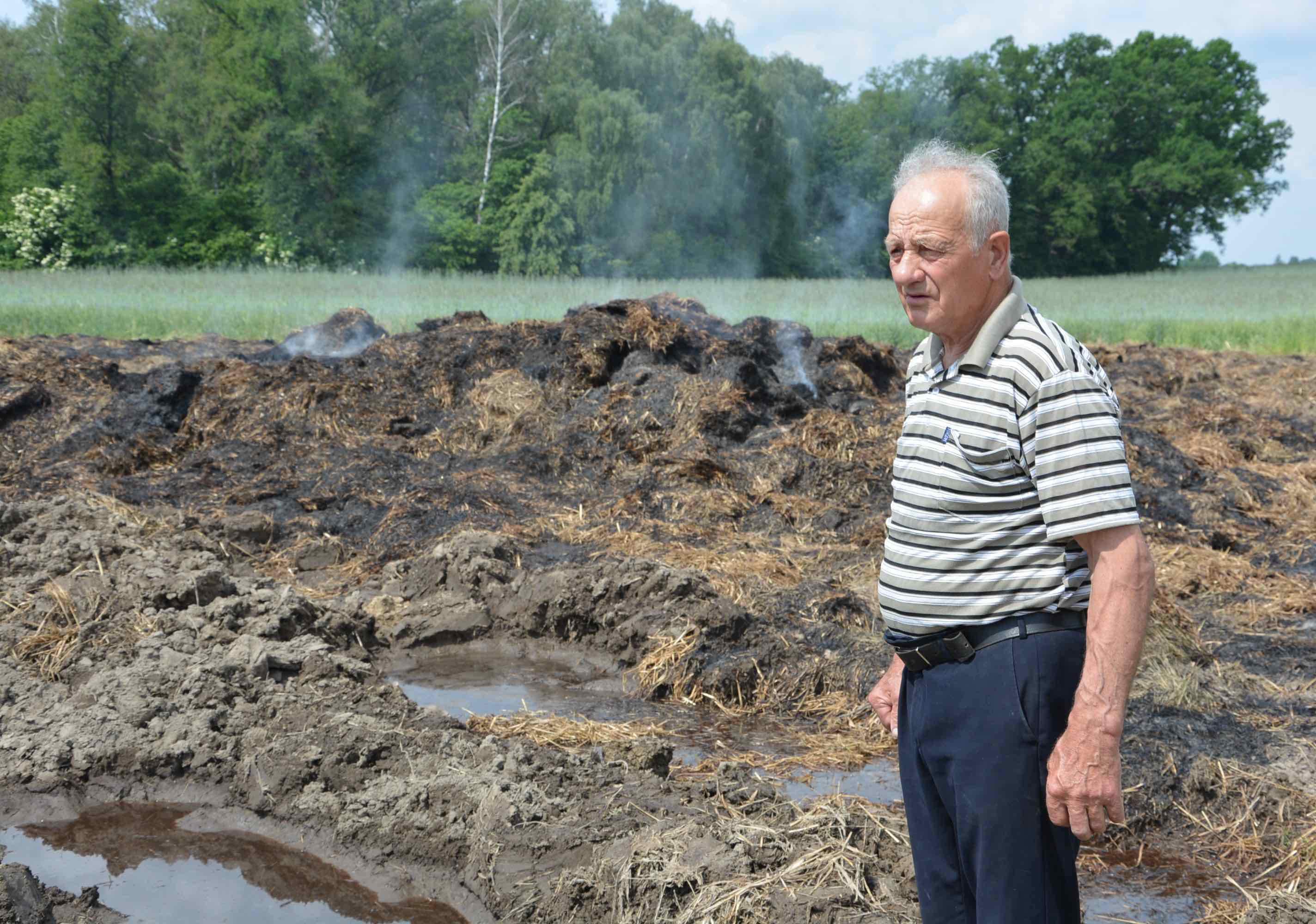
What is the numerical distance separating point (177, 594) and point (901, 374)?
9.50 metres

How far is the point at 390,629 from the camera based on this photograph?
7008 mm

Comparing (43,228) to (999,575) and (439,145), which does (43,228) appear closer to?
(439,145)

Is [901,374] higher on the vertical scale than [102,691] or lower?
higher

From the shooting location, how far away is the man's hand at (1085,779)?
84.8 inches

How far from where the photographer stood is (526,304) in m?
25.9

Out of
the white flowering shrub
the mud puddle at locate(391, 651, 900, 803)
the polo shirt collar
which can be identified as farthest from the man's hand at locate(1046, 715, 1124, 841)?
the white flowering shrub

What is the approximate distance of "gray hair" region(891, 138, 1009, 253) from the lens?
2379mm

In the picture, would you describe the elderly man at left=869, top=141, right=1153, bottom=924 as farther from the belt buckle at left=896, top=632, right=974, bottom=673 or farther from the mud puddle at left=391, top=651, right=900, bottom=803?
the mud puddle at left=391, top=651, right=900, bottom=803

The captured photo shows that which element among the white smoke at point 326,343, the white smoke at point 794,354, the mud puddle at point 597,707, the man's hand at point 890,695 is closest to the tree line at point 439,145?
the white smoke at point 326,343

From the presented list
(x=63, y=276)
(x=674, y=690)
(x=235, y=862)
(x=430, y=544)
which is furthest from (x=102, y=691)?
(x=63, y=276)

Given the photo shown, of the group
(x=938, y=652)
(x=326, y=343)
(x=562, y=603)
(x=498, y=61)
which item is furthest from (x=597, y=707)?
(x=498, y=61)

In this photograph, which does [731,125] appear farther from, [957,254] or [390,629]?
[957,254]

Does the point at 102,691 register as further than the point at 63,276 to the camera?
No

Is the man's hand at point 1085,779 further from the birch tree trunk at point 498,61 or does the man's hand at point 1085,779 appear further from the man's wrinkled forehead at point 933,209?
the birch tree trunk at point 498,61
